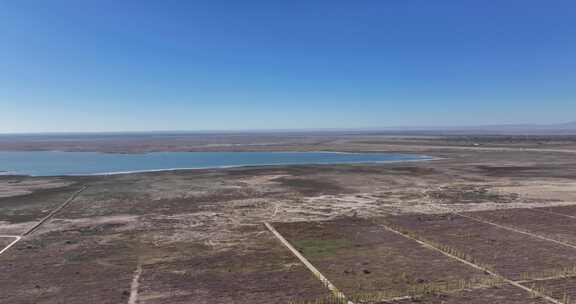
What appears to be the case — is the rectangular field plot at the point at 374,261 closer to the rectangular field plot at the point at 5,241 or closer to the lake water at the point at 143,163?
the rectangular field plot at the point at 5,241

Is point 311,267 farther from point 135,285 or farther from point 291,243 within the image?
point 135,285

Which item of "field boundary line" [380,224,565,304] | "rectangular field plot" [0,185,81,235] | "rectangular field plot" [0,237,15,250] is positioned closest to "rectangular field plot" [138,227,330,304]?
"field boundary line" [380,224,565,304]

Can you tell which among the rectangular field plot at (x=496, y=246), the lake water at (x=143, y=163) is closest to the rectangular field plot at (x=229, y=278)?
the rectangular field plot at (x=496, y=246)

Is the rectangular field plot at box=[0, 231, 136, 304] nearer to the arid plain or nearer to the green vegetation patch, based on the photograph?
the arid plain

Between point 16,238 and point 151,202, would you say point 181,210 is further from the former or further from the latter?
point 16,238

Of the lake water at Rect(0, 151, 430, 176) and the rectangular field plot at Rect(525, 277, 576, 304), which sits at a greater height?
the lake water at Rect(0, 151, 430, 176)

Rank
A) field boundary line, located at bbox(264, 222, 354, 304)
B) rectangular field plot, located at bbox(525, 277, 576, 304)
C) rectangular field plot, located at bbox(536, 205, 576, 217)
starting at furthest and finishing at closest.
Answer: rectangular field plot, located at bbox(536, 205, 576, 217) → field boundary line, located at bbox(264, 222, 354, 304) → rectangular field plot, located at bbox(525, 277, 576, 304)

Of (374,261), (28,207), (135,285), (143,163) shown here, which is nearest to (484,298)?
(374,261)
